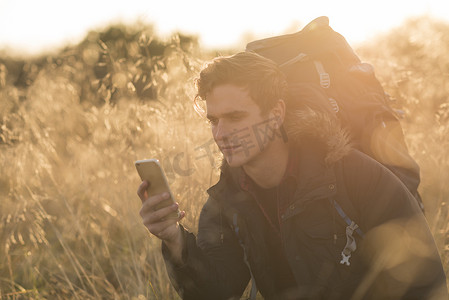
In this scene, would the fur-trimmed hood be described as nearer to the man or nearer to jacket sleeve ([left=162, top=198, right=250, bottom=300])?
the man

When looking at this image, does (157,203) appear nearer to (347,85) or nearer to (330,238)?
(330,238)

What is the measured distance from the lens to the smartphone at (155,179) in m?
1.91

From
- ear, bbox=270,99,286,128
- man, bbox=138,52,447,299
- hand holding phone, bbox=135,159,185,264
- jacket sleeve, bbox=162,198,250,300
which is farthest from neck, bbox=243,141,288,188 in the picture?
hand holding phone, bbox=135,159,185,264

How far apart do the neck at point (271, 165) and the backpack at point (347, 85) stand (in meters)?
0.33

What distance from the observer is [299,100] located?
2.16 meters

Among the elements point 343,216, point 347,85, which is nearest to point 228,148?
point 343,216

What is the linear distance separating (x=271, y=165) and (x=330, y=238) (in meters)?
0.46

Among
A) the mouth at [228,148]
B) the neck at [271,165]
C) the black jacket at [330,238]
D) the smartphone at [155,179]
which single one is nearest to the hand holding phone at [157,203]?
the smartphone at [155,179]

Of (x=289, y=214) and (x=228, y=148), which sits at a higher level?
(x=228, y=148)

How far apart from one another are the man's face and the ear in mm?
63

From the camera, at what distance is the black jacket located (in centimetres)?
183

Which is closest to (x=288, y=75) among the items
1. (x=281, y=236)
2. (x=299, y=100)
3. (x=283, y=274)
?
(x=299, y=100)

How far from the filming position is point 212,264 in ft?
7.47

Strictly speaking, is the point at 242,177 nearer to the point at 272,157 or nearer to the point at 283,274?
the point at 272,157
